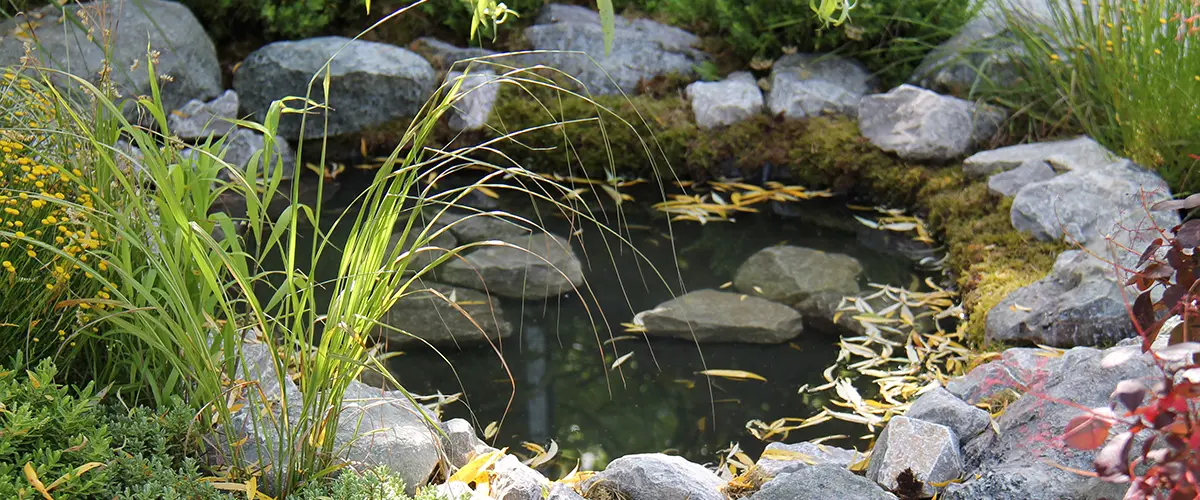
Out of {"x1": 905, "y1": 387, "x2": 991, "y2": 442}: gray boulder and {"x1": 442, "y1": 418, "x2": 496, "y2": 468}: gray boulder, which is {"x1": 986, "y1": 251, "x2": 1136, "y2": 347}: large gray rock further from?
{"x1": 442, "y1": 418, "x2": 496, "y2": 468}: gray boulder

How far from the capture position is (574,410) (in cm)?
283

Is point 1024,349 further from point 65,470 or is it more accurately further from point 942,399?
point 65,470

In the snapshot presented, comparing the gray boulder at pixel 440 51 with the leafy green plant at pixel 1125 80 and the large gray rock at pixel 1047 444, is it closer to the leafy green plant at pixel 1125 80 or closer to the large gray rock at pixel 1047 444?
the leafy green plant at pixel 1125 80

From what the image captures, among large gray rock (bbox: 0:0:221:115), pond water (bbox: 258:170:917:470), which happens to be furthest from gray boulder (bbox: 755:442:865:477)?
large gray rock (bbox: 0:0:221:115)

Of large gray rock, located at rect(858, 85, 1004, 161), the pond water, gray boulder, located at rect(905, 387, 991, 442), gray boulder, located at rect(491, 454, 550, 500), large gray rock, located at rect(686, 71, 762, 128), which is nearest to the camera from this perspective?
gray boulder, located at rect(491, 454, 550, 500)

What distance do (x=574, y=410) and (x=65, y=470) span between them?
1455mm

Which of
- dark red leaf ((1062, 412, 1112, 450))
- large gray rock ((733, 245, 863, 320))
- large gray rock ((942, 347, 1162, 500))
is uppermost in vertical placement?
dark red leaf ((1062, 412, 1112, 450))

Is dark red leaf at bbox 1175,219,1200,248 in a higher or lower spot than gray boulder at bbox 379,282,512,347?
higher

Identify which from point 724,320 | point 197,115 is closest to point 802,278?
point 724,320

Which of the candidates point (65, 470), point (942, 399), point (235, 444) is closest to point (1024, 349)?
point (942, 399)

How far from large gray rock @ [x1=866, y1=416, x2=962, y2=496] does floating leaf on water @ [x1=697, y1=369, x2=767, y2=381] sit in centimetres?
77

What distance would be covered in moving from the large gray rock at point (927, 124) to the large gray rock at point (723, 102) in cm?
58

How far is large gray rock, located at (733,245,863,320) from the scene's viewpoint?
3.46 metres

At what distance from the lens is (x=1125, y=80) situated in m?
3.65
